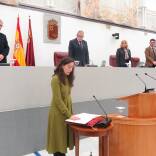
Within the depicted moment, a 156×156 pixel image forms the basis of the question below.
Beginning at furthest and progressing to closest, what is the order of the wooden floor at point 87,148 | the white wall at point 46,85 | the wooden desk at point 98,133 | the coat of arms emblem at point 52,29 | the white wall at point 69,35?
the coat of arms emblem at point 52,29, the white wall at point 69,35, the wooden floor at point 87,148, the white wall at point 46,85, the wooden desk at point 98,133

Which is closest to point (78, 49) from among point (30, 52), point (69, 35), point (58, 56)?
point (30, 52)

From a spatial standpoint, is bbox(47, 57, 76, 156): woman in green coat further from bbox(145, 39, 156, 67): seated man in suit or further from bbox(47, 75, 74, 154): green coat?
bbox(145, 39, 156, 67): seated man in suit

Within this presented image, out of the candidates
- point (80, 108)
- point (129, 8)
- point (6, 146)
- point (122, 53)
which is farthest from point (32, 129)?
point (129, 8)

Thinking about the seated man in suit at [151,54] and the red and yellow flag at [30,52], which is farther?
the seated man in suit at [151,54]

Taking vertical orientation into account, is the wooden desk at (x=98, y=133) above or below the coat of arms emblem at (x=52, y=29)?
below

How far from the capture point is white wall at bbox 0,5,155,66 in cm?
781

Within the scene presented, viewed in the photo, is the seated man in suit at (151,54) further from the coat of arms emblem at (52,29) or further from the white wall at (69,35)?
the coat of arms emblem at (52,29)

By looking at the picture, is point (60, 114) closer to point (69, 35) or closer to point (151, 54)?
point (151, 54)

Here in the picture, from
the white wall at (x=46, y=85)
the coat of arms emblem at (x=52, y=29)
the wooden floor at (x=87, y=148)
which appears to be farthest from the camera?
the coat of arms emblem at (x=52, y=29)

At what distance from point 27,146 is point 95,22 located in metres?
6.06

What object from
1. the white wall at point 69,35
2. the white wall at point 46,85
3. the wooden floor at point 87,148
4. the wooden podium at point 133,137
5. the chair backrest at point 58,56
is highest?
the white wall at point 69,35

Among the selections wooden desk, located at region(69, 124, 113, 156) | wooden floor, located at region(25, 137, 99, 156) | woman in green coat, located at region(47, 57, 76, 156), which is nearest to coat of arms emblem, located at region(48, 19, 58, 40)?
wooden floor, located at region(25, 137, 99, 156)

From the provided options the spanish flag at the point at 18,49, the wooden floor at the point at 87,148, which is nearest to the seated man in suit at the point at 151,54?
the spanish flag at the point at 18,49

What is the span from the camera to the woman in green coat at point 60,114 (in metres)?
3.76
